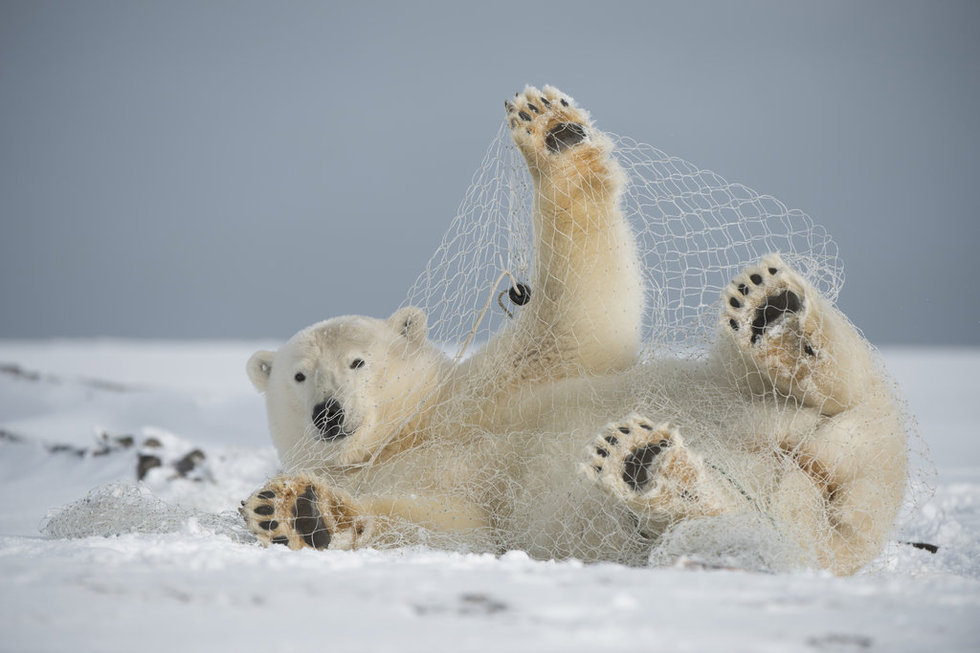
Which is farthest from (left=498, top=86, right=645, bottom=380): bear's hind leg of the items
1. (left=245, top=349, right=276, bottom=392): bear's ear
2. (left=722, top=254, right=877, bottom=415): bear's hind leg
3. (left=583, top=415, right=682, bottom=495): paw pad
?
(left=245, top=349, right=276, bottom=392): bear's ear

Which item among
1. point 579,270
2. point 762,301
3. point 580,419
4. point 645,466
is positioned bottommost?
point 645,466

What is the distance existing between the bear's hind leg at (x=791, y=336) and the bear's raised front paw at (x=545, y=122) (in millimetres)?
943

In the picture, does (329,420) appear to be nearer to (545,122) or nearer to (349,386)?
(349,386)

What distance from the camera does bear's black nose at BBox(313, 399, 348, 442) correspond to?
342cm

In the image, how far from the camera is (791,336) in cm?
293

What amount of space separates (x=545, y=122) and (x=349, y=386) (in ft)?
4.11

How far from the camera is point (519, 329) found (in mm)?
3631

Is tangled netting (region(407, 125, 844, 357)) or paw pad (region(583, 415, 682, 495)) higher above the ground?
tangled netting (region(407, 125, 844, 357))

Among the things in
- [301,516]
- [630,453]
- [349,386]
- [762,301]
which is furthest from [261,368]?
[762,301]

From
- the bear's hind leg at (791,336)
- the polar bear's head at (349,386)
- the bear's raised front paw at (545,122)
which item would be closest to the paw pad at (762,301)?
the bear's hind leg at (791,336)

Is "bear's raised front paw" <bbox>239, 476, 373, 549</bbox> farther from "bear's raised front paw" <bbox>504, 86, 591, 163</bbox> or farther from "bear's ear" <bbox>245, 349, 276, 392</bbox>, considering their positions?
"bear's raised front paw" <bbox>504, 86, 591, 163</bbox>

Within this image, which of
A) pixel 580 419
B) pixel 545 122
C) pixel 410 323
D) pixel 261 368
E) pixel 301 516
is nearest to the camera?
pixel 301 516

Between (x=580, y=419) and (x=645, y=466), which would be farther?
(x=580, y=419)

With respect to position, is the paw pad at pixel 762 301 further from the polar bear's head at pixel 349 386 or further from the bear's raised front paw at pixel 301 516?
the bear's raised front paw at pixel 301 516
